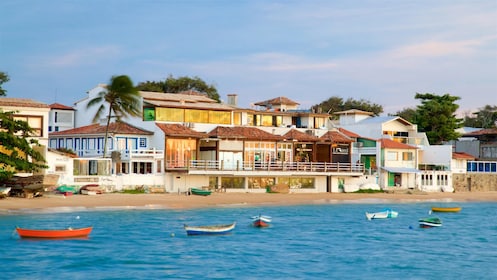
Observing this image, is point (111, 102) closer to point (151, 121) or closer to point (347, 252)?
point (151, 121)

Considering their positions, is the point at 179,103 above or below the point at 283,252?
above

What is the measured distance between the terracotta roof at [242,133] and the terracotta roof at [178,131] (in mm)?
1595

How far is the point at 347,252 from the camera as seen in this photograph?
37.0 metres

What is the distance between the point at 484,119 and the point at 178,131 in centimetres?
8061

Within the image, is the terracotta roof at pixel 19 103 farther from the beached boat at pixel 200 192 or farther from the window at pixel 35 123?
the beached boat at pixel 200 192

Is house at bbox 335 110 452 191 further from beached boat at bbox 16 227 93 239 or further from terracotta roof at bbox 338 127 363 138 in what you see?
beached boat at bbox 16 227 93 239

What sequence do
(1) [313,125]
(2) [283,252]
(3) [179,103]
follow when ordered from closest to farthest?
(2) [283,252] → (3) [179,103] → (1) [313,125]

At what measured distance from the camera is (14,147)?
172ft

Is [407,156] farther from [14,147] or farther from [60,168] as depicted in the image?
[14,147]

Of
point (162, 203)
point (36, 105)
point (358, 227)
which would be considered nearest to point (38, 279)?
point (358, 227)

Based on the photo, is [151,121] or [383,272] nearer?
[383,272]

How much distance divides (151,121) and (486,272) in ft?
133

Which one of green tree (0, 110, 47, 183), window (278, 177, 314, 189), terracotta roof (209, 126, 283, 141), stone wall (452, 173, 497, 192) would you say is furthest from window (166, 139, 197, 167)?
stone wall (452, 173, 497, 192)

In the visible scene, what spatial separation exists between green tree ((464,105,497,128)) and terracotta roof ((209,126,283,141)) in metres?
66.3
